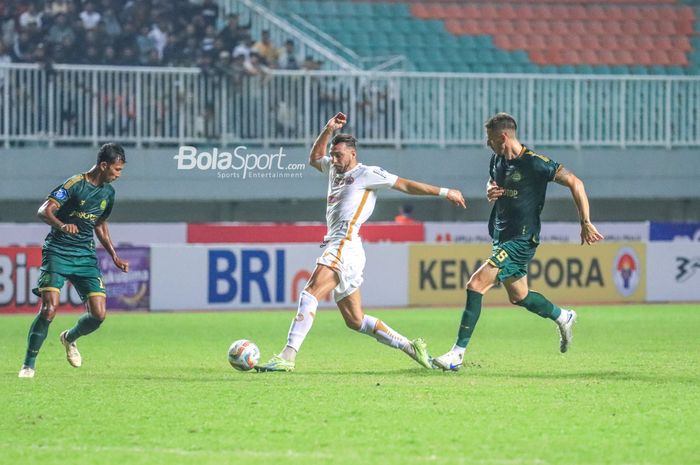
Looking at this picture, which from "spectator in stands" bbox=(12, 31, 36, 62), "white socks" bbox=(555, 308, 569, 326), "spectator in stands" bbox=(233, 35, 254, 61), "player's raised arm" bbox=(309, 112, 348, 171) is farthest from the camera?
"spectator in stands" bbox=(233, 35, 254, 61)

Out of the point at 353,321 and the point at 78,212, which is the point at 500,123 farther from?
the point at 78,212

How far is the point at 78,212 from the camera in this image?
37.3 ft

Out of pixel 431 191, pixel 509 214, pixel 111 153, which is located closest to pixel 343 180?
pixel 431 191

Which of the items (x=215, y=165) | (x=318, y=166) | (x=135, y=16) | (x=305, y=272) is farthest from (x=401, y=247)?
(x=318, y=166)

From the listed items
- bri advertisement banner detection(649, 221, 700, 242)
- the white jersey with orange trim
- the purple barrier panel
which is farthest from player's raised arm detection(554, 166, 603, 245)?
bri advertisement banner detection(649, 221, 700, 242)

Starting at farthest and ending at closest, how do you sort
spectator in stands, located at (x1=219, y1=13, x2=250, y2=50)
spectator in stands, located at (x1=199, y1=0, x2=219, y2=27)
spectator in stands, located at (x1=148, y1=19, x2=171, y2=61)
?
spectator in stands, located at (x1=199, y1=0, x2=219, y2=27), spectator in stands, located at (x1=219, y1=13, x2=250, y2=50), spectator in stands, located at (x1=148, y1=19, x2=171, y2=61)

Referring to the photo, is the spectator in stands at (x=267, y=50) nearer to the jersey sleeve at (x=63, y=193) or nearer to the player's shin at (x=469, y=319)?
the jersey sleeve at (x=63, y=193)

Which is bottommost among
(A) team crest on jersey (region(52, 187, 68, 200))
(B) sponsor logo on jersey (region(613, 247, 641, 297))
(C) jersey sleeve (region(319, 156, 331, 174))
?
(B) sponsor logo on jersey (region(613, 247, 641, 297))

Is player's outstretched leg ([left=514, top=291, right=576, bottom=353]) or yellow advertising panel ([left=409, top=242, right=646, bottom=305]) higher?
player's outstretched leg ([left=514, top=291, right=576, bottom=353])

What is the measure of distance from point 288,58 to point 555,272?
6.39 metres

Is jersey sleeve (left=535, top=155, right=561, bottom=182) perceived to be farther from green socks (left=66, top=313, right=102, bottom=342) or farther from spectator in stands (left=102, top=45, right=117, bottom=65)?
spectator in stands (left=102, top=45, right=117, bottom=65)

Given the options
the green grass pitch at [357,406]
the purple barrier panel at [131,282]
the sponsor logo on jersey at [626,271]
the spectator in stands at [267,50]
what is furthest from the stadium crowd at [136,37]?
the green grass pitch at [357,406]

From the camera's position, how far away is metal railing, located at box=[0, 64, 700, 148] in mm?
23500

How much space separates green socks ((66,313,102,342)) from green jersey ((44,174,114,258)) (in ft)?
1.81
